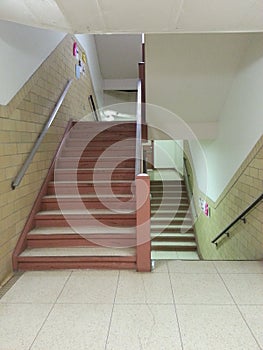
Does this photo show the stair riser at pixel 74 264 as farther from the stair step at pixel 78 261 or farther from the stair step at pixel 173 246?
the stair step at pixel 173 246

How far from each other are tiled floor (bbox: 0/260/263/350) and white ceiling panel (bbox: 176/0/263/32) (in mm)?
2276

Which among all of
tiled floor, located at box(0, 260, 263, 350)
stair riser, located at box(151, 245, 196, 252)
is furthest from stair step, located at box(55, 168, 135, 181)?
stair riser, located at box(151, 245, 196, 252)

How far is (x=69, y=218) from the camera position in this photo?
12.3 ft

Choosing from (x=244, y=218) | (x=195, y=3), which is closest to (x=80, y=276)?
(x=244, y=218)

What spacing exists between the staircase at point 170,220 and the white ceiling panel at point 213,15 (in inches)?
178

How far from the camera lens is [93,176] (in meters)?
4.52

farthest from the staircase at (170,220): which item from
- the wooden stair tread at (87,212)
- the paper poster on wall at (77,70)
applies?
the paper poster on wall at (77,70)

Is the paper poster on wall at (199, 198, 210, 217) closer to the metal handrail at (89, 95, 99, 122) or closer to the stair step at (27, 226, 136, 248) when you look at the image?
the stair step at (27, 226, 136, 248)

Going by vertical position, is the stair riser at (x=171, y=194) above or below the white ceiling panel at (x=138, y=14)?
below

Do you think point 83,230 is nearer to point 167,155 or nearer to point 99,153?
point 99,153

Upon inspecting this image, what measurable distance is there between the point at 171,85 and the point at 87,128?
1.89 metres

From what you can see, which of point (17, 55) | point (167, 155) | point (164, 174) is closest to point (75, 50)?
point (17, 55)

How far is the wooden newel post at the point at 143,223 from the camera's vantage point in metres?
3.09

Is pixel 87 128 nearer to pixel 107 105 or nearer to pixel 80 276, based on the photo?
pixel 80 276
